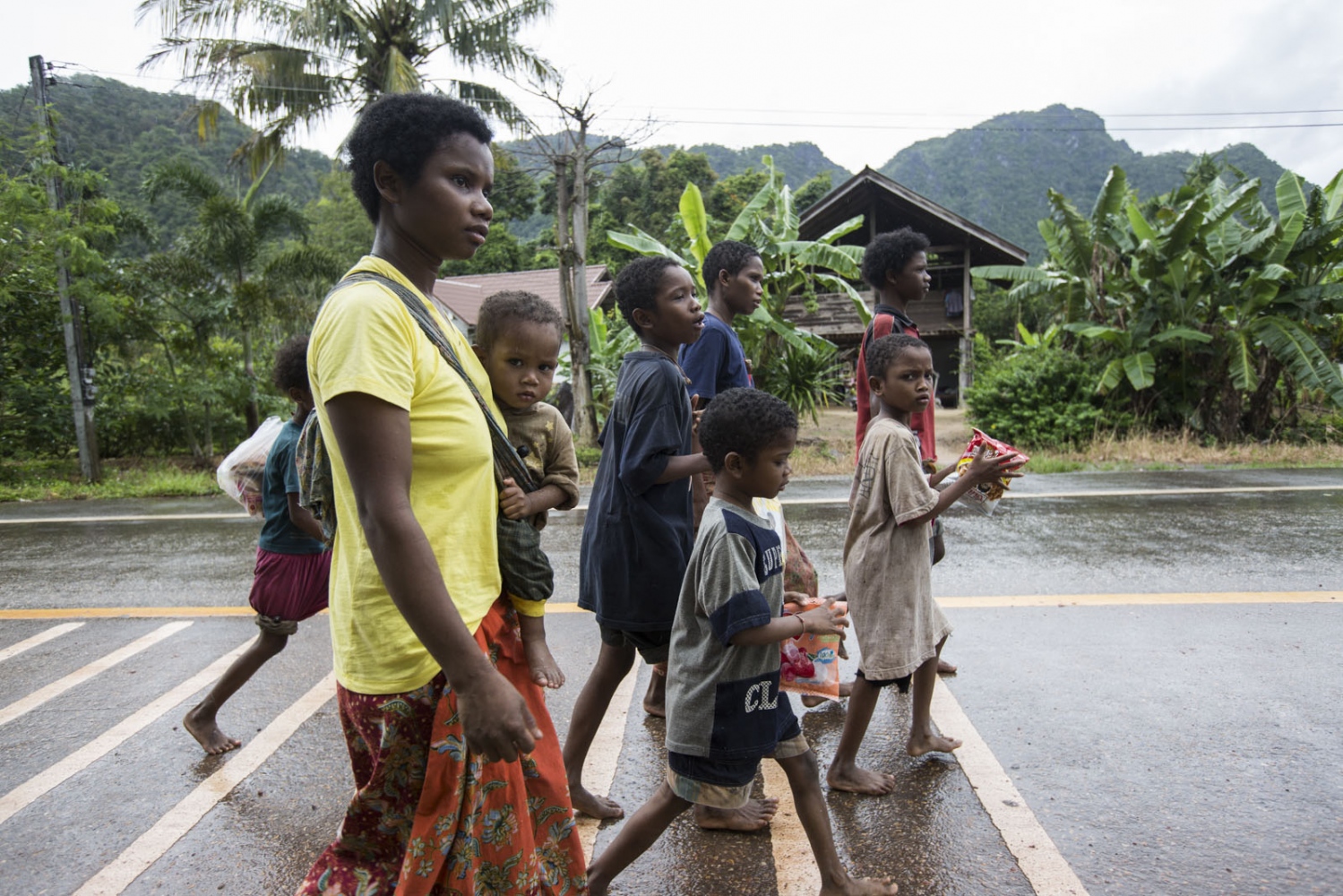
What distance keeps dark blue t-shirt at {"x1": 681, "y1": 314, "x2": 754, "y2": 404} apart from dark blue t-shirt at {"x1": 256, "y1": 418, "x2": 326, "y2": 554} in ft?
5.06

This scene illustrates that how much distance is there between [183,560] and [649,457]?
575 cm

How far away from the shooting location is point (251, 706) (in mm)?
3971

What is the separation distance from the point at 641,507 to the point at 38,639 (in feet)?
14.2

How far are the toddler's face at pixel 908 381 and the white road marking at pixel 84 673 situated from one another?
401 centimetres

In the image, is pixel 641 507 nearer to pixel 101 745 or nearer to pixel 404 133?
pixel 404 133

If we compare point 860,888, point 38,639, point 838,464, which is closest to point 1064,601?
point 860,888

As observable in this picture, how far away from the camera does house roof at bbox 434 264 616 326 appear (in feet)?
78.2

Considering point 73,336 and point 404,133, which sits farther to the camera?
point 73,336

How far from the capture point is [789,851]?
8.89 feet

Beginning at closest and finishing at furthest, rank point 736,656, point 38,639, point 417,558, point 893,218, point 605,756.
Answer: point 417,558 < point 736,656 < point 605,756 < point 38,639 < point 893,218

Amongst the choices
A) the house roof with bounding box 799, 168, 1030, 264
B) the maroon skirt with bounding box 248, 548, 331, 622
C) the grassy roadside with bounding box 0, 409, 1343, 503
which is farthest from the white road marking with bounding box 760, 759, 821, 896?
the house roof with bounding box 799, 168, 1030, 264

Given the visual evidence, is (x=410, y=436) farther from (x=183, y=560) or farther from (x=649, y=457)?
(x=183, y=560)

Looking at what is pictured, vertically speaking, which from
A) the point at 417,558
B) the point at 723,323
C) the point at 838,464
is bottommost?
the point at 838,464

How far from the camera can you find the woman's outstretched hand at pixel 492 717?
1513 mm
